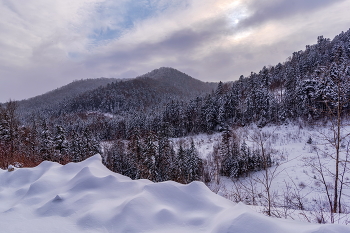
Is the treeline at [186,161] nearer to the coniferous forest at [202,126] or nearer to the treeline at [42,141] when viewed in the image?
the coniferous forest at [202,126]

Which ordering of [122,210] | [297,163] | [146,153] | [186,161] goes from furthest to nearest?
[186,161] < [297,163] < [146,153] < [122,210]

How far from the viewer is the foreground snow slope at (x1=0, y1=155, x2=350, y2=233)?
2078mm

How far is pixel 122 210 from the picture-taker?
250cm

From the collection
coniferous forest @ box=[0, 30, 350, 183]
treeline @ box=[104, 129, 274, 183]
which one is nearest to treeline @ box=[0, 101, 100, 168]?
coniferous forest @ box=[0, 30, 350, 183]

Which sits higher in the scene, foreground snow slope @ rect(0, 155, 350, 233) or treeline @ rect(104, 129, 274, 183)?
foreground snow slope @ rect(0, 155, 350, 233)

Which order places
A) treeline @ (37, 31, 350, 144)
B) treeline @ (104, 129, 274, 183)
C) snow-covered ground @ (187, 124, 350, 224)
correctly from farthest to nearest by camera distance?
treeline @ (37, 31, 350, 144), treeline @ (104, 129, 274, 183), snow-covered ground @ (187, 124, 350, 224)

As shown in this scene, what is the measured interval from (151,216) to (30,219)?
1.75m

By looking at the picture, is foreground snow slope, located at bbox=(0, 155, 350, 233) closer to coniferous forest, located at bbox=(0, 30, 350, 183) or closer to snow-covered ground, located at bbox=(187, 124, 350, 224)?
coniferous forest, located at bbox=(0, 30, 350, 183)

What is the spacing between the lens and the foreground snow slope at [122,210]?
2078 millimetres

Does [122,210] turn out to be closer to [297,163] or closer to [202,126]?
[297,163]

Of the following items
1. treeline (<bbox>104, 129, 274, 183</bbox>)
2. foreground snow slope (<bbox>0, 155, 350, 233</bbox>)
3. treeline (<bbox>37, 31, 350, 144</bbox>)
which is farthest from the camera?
treeline (<bbox>37, 31, 350, 144</bbox>)

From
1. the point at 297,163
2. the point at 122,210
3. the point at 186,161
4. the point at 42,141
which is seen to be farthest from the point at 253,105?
the point at 122,210

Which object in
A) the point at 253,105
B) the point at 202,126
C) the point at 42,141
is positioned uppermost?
the point at 253,105

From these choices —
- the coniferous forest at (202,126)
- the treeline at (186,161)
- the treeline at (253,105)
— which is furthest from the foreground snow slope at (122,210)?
the treeline at (253,105)
